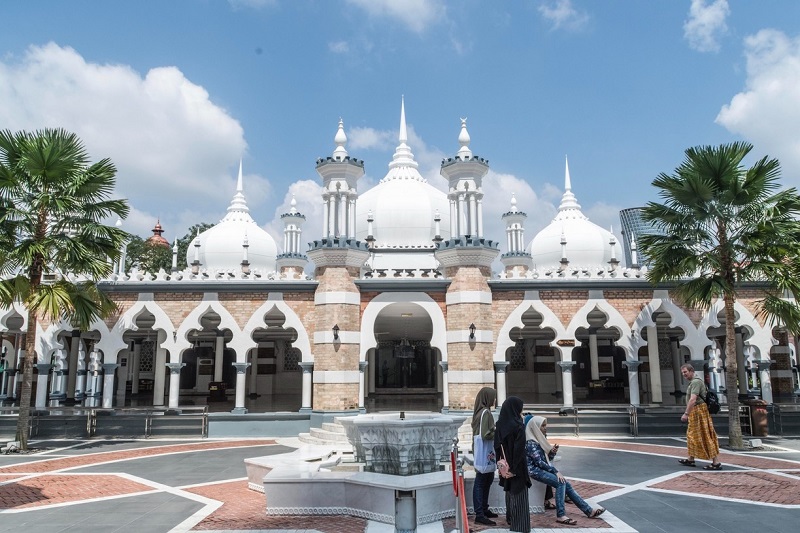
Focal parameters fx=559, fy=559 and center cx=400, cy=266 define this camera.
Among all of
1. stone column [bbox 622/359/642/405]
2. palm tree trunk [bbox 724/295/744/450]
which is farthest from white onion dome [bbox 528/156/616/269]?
palm tree trunk [bbox 724/295/744/450]

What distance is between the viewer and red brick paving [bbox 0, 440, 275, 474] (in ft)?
36.9

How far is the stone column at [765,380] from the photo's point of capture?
16205mm

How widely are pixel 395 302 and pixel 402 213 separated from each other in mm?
→ 7243

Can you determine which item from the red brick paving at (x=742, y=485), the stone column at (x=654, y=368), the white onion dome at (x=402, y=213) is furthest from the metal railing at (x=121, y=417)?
the stone column at (x=654, y=368)

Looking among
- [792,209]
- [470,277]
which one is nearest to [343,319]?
[470,277]

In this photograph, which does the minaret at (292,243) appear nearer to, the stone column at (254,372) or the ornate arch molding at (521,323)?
the stone column at (254,372)

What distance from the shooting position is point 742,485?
30.4 ft

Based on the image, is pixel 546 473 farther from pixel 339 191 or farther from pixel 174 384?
pixel 174 384

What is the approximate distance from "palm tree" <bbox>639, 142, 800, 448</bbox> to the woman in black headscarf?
9.65 m

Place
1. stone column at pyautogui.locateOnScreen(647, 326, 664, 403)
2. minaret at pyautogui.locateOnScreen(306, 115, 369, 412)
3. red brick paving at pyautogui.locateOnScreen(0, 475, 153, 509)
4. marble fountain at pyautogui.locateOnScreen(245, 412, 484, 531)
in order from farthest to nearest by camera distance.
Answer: stone column at pyautogui.locateOnScreen(647, 326, 664, 403), minaret at pyautogui.locateOnScreen(306, 115, 369, 412), red brick paving at pyautogui.locateOnScreen(0, 475, 153, 509), marble fountain at pyautogui.locateOnScreen(245, 412, 484, 531)

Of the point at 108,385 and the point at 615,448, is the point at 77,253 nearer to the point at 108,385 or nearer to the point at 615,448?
the point at 108,385

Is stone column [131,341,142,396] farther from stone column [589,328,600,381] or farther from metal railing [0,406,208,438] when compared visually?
stone column [589,328,600,381]

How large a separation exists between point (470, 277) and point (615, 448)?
5872 mm

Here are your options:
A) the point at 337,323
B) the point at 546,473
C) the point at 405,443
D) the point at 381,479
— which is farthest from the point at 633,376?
the point at 381,479
